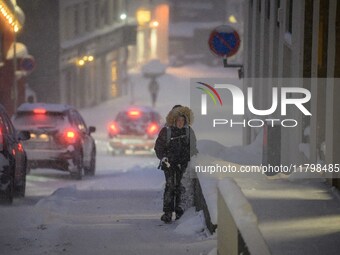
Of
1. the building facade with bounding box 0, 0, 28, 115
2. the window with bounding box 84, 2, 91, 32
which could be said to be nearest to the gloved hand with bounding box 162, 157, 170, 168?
the building facade with bounding box 0, 0, 28, 115

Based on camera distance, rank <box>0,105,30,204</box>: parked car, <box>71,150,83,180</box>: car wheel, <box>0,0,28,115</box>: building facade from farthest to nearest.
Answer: <box>0,0,28,115</box>: building facade
<box>71,150,83,180</box>: car wheel
<box>0,105,30,204</box>: parked car

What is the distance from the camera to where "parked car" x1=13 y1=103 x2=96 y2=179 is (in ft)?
71.1

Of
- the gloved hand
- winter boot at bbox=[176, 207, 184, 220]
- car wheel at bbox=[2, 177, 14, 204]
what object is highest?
the gloved hand

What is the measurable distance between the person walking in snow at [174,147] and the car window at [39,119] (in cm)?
907

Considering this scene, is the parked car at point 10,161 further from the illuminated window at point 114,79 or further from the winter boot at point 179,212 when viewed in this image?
the illuminated window at point 114,79

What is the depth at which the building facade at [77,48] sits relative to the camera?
51.1m

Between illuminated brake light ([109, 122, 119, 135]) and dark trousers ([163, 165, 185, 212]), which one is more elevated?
dark trousers ([163, 165, 185, 212])

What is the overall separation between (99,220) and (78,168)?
8.78 metres

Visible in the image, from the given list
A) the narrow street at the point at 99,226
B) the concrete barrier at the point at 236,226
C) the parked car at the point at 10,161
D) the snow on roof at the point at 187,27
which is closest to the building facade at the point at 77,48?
the snow on roof at the point at 187,27

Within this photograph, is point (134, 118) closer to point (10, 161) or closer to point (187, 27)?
point (10, 161)

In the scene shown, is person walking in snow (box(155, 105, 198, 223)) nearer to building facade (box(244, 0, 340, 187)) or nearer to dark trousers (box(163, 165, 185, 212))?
dark trousers (box(163, 165, 185, 212))

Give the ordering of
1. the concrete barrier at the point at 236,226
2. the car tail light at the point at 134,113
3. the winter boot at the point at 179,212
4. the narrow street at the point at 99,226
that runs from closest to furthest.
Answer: the concrete barrier at the point at 236,226, the narrow street at the point at 99,226, the winter boot at the point at 179,212, the car tail light at the point at 134,113

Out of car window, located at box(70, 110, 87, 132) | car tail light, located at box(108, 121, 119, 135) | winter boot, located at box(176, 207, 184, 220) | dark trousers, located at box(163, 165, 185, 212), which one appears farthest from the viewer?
car tail light, located at box(108, 121, 119, 135)

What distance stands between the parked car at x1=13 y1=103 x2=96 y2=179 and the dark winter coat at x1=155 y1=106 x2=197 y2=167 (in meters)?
9.27
